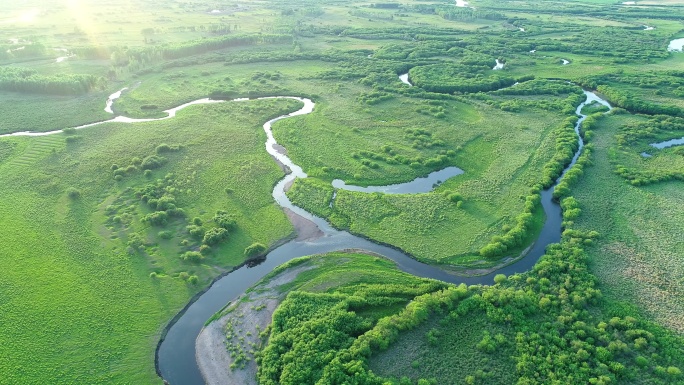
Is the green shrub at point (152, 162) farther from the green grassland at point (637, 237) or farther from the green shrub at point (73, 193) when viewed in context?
the green grassland at point (637, 237)

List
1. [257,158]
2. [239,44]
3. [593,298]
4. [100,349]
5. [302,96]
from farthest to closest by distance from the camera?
[239,44] → [302,96] → [257,158] → [593,298] → [100,349]

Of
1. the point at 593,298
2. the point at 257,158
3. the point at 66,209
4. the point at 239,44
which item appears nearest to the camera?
the point at 593,298

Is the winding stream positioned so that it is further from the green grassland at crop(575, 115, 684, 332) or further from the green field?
the green grassland at crop(575, 115, 684, 332)

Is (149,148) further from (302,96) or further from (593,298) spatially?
(593,298)

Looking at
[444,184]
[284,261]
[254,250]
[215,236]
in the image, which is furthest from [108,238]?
[444,184]

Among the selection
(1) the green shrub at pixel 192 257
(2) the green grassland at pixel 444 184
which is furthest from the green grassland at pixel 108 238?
(2) the green grassland at pixel 444 184

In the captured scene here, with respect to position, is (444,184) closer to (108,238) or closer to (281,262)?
(281,262)

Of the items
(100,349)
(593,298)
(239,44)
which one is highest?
(239,44)

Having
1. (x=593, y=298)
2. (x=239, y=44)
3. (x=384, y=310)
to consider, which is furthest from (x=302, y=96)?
(x=593, y=298)
